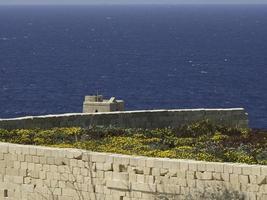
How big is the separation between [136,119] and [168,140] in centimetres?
349

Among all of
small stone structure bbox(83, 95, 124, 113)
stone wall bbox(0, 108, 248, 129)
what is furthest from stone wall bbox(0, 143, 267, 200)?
small stone structure bbox(83, 95, 124, 113)

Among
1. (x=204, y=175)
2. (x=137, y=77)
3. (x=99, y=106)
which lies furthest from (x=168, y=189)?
(x=137, y=77)

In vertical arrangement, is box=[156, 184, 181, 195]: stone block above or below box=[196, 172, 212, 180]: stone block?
below

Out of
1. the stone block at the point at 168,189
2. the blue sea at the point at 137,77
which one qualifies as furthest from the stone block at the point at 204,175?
the blue sea at the point at 137,77

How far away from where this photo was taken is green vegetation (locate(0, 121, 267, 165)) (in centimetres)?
2745

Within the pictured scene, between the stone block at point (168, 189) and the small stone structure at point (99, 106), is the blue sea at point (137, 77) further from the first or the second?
the stone block at point (168, 189)

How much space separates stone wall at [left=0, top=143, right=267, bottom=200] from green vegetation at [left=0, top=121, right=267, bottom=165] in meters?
1.97

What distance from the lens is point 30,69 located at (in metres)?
147

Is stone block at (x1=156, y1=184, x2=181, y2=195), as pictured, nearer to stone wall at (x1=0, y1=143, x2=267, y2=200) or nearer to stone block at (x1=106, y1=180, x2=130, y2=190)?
stone wall at (x1=0, y1=143, x2=267, y2=200)

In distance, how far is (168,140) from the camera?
30156 millimetres

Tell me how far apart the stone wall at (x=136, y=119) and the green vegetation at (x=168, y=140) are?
74cm

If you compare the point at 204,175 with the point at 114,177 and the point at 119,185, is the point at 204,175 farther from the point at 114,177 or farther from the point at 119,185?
the point at 114,177

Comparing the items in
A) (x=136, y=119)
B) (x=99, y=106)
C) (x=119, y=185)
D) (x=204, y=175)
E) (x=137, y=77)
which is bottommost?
(x=137, y=77)

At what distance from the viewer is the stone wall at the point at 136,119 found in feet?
106
